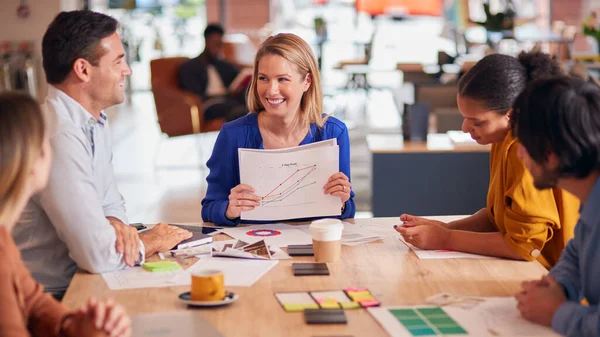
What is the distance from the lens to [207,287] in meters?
→ 1.85

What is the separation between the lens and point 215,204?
9.02 ft

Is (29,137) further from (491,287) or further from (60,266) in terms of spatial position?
(491,287)

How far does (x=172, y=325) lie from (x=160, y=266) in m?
0.44

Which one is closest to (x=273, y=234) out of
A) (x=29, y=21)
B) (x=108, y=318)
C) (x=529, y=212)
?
(x=529, y=212)

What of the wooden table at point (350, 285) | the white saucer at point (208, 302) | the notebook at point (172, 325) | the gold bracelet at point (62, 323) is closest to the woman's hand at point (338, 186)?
the wooden table at point (350, 285)

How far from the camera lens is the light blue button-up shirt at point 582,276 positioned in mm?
1681

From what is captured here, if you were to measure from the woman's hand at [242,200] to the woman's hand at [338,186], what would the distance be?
0.23 meters

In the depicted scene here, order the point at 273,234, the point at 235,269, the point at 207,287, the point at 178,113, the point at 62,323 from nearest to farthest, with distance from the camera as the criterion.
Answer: the point at 62,323
the point at 207,287
the point at 235,269
the point at 273,234
the point at 178,113

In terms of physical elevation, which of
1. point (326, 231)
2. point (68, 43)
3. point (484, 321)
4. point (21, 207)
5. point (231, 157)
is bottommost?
point (484, 321)

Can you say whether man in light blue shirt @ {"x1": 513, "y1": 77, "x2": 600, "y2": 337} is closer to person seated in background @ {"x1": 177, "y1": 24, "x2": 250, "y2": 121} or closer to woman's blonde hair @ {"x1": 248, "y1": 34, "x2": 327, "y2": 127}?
woman's blonde hair @ {"x1": 248, "y1": 34, "x2": 327, "y2": 127}

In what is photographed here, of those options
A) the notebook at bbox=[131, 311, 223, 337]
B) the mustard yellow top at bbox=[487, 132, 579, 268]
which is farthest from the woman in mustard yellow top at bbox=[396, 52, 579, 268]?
the notebook at bbox=[131, 311, 223, 337]

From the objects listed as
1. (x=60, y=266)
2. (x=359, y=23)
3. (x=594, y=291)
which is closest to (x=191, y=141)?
(x=359, y=23)

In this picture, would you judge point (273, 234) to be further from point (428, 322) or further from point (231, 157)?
point (428, 322)

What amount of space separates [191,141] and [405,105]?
4.97 metres
